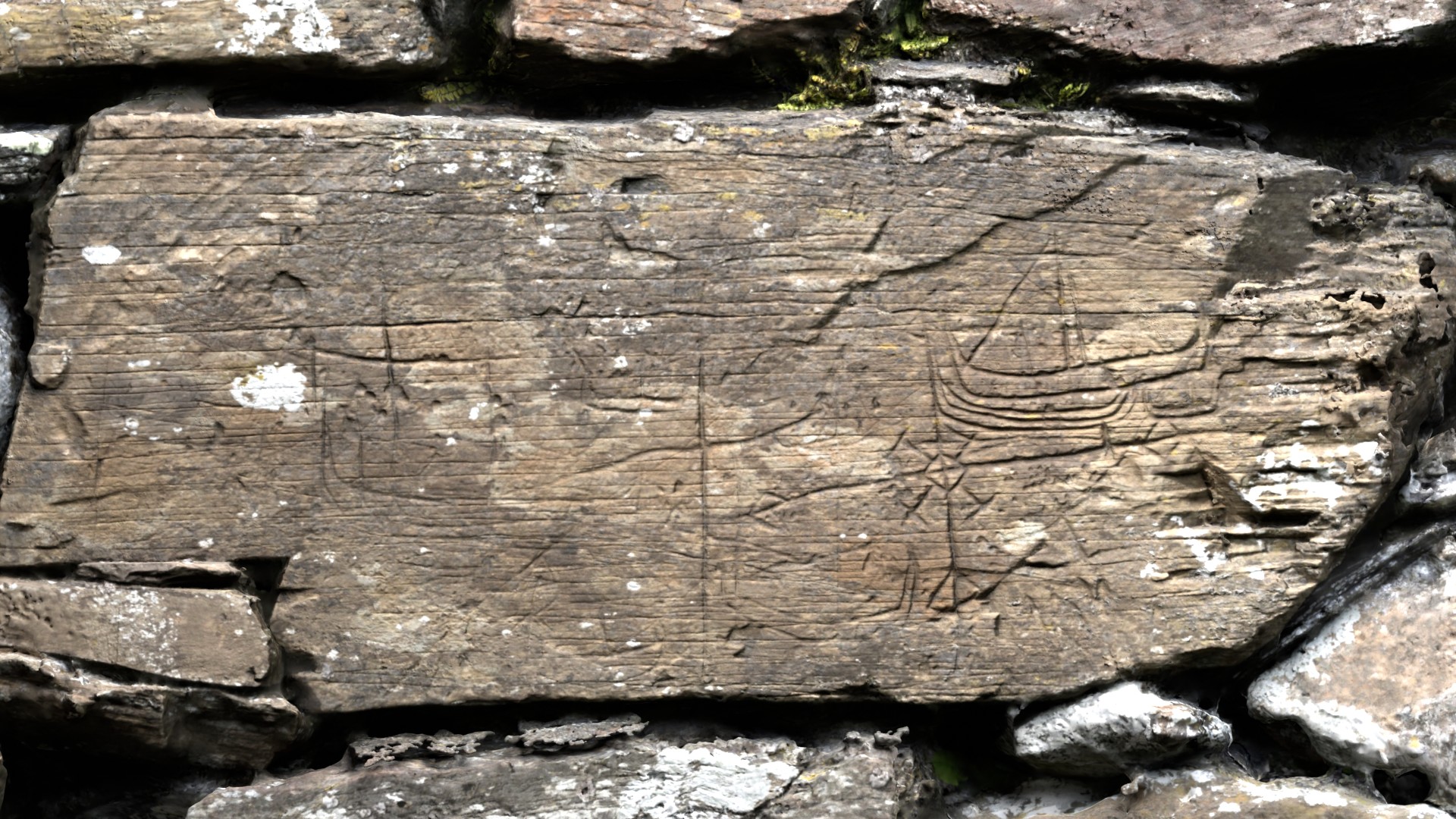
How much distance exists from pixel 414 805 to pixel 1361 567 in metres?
2.13

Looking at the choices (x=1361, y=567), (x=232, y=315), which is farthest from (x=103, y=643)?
(x=1361, y=567)

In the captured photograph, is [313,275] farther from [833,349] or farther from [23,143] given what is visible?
[833,349]

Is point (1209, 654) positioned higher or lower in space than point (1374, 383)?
lower

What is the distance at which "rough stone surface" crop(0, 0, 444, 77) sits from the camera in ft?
8.38

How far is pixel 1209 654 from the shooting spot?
2.53 meters

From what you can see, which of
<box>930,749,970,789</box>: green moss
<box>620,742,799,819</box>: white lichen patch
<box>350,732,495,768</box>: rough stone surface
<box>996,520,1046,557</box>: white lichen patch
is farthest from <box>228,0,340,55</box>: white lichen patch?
<box>930,749,970,789</box>: green moss

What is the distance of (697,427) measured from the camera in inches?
98.6

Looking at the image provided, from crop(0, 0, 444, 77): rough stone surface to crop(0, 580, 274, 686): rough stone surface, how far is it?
115cm

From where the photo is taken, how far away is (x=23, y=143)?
8.34ft

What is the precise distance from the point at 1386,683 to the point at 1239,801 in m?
0.42

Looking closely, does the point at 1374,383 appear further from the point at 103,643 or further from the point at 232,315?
the point at 103,643

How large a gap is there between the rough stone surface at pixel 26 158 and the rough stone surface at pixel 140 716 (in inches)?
39.7

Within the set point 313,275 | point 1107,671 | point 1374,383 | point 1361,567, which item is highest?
point 1374,383

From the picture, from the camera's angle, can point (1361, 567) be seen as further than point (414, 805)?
Yes
